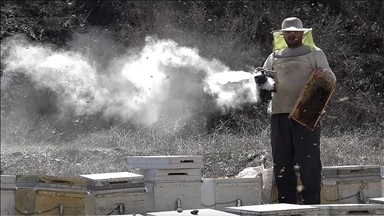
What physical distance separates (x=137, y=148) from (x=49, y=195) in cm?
523

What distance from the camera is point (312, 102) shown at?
590cm

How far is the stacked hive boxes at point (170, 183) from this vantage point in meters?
5.58

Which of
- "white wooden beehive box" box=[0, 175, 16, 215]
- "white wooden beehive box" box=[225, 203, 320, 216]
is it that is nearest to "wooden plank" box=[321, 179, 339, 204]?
"white wooden beehive box" box=[225, 203, 320, 216]

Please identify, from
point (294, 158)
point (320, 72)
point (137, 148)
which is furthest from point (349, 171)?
point (137, 148)

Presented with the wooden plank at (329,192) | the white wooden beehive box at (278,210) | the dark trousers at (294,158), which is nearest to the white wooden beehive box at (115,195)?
the white wooden beehive box at (278,210)

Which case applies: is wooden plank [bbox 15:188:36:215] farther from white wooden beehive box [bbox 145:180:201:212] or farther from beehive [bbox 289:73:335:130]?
beehive [bbox 289:73:335:130]

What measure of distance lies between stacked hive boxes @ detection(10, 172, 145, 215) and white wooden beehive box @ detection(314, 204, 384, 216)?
129 cm

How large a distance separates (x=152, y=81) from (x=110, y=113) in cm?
87

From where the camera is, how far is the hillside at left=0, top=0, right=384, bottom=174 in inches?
440

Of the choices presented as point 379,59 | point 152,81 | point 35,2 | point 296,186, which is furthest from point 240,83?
point 35,2

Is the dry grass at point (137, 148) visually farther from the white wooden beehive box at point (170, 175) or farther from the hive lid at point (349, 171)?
the hive lid at point (349, 171)

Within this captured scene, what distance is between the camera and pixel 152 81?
36.7ft

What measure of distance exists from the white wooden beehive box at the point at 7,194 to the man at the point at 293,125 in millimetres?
2190

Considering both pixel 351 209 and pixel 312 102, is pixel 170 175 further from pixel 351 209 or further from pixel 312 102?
pixel 351 209
